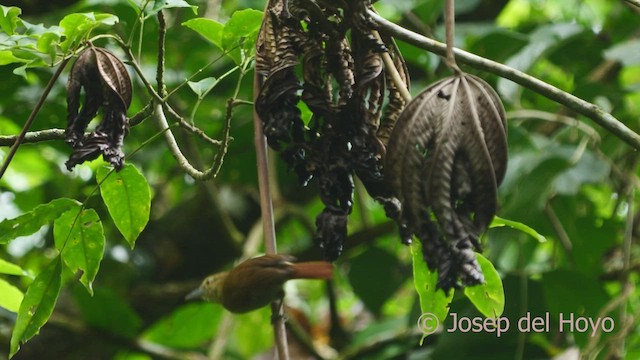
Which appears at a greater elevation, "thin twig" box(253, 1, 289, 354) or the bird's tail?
"thin twig" box(253, 1, 289, 354)

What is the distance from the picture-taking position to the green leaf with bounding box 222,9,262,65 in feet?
3.69

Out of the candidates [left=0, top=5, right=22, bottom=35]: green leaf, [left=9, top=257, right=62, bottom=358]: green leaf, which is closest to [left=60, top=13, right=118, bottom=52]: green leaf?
[left=0, top=5, right=22, bottom=35]: green leaf

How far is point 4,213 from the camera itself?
103 inches

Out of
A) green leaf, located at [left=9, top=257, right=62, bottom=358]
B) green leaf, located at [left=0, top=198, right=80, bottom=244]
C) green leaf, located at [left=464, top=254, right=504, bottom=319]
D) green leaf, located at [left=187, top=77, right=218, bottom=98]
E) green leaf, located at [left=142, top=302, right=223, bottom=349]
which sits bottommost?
green leaf, located at [left=142, top=302, right=223, bottom=349]

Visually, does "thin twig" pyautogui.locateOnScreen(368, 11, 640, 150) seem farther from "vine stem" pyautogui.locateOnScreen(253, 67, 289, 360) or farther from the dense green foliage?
the dense green foliage

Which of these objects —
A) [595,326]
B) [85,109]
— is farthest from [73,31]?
[595,326]

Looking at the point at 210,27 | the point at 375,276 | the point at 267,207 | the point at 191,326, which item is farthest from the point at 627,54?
the point at 267,207

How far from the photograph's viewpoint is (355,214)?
3041mm

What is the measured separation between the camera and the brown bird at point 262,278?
3.51 ft

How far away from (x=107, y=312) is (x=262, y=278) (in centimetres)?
125

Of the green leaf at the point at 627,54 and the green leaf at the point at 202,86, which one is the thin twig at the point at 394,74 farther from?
the green leaf at the point at 627,54

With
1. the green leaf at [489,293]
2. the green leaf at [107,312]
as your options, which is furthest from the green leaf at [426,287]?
the green leaf at [107,312]

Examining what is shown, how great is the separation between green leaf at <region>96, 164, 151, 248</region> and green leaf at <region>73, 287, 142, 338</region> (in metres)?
1.13

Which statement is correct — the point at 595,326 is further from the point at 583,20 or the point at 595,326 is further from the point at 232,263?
the point at 583,20
